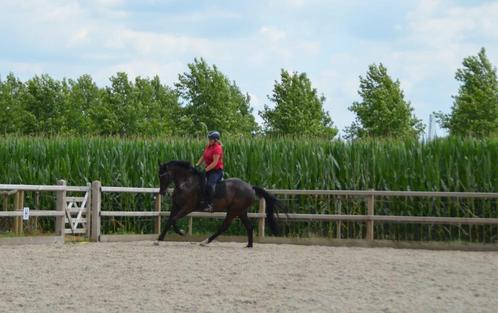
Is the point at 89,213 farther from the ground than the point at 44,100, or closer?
closer

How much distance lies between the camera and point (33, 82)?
2144 inches

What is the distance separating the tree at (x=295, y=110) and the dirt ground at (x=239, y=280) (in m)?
30.7

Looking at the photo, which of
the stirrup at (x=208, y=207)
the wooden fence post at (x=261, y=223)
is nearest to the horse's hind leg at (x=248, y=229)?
the stirrup at (x=208, y=207)

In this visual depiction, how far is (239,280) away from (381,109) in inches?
1399

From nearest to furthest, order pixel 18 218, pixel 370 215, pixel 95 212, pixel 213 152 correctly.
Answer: pixel 213 152, pixel 18 218, pixel 370 215, pixel 95 212

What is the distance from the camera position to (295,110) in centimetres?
4797

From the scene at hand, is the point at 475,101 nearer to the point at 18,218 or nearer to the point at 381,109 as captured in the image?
the point at 381,109

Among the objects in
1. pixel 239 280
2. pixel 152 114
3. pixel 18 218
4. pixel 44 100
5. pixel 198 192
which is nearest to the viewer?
pixel 239 280

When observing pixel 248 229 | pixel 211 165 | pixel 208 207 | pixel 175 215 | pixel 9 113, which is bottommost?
pixel 248 229

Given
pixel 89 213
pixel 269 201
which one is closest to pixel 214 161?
pixel 269 201

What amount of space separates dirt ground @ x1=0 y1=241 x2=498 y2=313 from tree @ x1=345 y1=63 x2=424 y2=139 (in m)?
29.4

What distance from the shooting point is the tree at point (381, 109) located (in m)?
46.2

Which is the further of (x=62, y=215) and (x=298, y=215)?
(x=298, y=215)

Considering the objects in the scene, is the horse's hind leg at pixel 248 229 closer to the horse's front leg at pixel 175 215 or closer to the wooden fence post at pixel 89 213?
the horse's front leg at pixel 175 215
